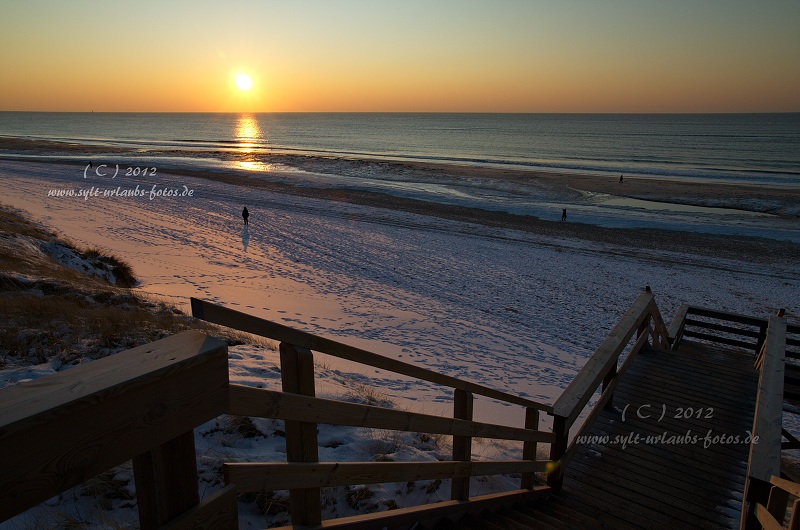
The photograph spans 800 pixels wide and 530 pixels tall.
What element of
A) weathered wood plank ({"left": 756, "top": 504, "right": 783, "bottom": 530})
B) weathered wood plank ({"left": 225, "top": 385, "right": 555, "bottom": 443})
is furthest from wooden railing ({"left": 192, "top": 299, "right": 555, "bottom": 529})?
weathered wood plank ({"left": 756, "top": 504, "right": 783, "bottom": 530})

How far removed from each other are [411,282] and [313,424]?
571 inches

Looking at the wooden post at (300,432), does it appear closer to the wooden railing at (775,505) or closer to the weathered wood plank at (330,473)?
the weathered wood plank at (330,473)

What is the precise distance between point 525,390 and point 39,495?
928cm

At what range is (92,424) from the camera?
3.93 ft

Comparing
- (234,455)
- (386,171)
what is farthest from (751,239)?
(386,171)

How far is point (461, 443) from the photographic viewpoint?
12.6ft

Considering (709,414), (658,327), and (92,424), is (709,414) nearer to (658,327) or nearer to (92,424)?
(658,327)

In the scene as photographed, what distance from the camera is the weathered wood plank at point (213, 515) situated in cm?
143

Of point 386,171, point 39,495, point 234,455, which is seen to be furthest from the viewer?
point 386,171

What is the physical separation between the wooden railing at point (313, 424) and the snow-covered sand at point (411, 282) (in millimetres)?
1411

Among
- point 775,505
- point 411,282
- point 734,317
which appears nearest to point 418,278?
point 411,282

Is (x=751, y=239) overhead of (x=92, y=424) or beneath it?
beneath

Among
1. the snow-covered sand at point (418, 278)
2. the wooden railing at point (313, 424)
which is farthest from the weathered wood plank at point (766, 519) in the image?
the snow-covered sand at point (418, 278)

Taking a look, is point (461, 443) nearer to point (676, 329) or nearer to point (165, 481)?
point (165, 481)
